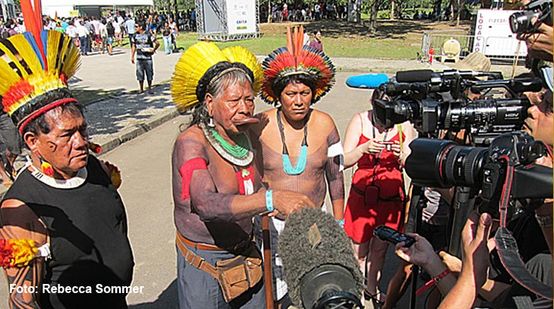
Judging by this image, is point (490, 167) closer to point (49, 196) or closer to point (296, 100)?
point (296, 100)

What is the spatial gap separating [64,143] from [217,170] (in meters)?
0.76

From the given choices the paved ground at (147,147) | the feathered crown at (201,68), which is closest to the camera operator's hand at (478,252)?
the feathered crown at (201,68)

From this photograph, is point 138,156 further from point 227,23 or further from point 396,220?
point 227,23

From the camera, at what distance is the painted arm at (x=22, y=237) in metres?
2.02

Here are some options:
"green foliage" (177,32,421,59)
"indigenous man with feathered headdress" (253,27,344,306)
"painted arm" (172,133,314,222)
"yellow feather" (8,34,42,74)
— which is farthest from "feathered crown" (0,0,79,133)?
"green foliage" (177,32,421,59)

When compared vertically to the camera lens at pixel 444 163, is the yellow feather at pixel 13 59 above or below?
above

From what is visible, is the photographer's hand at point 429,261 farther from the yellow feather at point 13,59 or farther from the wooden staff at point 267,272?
the yellow feather at point 13,59

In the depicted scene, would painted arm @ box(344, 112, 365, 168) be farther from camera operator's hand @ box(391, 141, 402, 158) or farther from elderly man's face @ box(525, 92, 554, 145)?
elderly man's face @ box(525, 92, 554, 145)

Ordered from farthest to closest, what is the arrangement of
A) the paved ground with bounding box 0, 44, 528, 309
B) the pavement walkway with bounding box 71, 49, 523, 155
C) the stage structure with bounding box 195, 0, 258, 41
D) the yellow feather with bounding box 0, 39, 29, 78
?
the stage structure with bounding box 195, 0, 258, 41, the pavement walkway with bounding box 71, 49, 523, 155, the paved ground with bounding box 0, 44, 528, 309, the yellow feather with bounding box 0, 39, 29, 78

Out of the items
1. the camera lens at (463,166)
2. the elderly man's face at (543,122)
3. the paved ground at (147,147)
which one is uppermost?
the elderly man's face at (543,122)

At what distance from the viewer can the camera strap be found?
142 cm

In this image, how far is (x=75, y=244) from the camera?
7.29 feet

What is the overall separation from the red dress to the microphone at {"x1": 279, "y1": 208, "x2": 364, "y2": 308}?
7.09 ft

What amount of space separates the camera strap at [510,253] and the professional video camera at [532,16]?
0.66m
